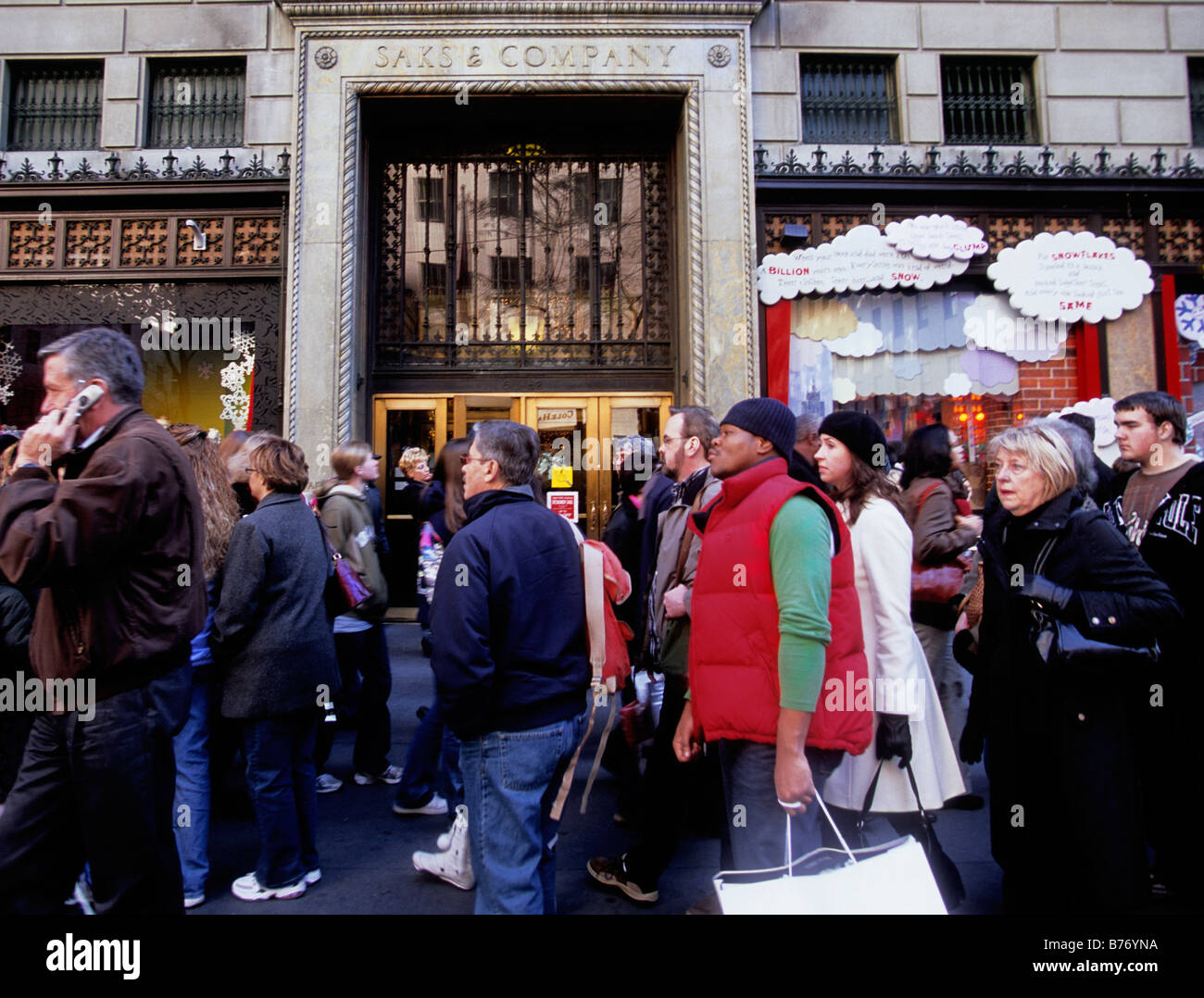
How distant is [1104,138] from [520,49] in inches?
278

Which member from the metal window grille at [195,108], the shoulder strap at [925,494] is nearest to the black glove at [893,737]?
the shoulder strap at [925,494]

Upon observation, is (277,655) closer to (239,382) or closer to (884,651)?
(884,651)

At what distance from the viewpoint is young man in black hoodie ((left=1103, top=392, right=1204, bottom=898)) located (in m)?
3.89

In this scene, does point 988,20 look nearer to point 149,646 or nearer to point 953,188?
point 953,188

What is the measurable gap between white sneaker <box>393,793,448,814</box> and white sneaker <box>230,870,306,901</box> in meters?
1.05

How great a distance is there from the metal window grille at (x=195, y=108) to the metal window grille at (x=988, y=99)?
28.4 feet

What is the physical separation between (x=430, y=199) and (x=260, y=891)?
8504 mm

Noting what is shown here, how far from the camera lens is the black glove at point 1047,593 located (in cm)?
302

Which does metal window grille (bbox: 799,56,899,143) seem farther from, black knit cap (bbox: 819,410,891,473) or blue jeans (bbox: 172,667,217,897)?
blue jeans (bbox: 172,667,217,897)

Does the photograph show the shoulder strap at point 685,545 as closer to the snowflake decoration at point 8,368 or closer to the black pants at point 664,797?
the black pants at point 664,797

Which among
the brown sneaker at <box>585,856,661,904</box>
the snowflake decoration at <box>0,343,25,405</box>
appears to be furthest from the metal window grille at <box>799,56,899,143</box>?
the snowflake decoration at <box>0,343,25,405</box>

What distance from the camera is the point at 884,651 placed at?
325 centimetres

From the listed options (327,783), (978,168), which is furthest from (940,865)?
(978,168)
